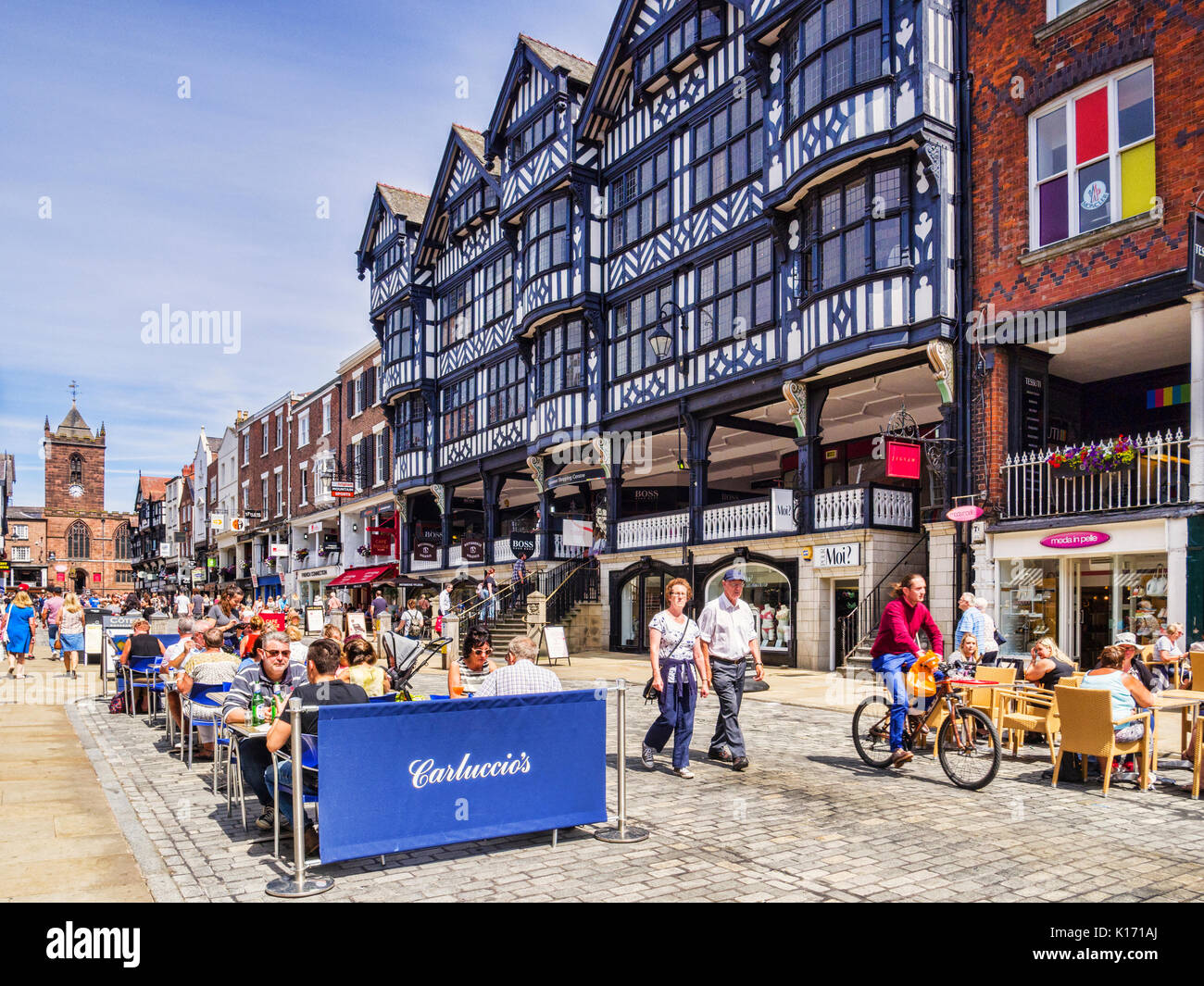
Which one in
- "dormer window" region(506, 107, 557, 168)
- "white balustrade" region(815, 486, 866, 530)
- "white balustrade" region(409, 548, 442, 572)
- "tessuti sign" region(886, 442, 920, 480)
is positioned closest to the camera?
"tessuti sign" region(886, 442, 920, 480)

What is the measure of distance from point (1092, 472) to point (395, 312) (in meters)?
27.4

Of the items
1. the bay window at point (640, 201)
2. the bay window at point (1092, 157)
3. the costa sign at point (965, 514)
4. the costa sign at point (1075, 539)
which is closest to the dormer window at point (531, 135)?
the bay window at point (640, 201)

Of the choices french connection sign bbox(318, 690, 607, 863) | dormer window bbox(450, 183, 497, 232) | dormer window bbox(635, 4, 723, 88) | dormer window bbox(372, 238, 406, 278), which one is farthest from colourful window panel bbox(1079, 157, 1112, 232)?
dormer window bbox(372, 238, 406, 278)

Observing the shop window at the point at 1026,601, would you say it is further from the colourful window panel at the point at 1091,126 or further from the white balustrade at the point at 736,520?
the colourful window panel at the point at 1091,126

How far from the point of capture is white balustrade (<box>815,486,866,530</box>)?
17.9 m

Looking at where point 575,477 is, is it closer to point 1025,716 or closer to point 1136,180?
point 1136,180

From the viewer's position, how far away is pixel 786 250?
63.7 feet

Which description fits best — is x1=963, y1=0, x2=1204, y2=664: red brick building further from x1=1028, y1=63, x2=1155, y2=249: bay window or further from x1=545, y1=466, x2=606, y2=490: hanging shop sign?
x1=545, y1=466, x2=606, y2=490: hanging shop sign

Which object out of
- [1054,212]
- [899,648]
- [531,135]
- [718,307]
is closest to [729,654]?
[899,648]

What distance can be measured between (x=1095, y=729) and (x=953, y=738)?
1137mm

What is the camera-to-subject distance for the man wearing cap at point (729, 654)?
349 inches

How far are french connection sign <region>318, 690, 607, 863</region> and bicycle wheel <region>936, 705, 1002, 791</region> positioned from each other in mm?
3510

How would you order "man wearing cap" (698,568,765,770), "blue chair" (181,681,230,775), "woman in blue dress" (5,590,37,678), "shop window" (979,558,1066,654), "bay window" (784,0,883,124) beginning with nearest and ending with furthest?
"man wearing cap" (698,568,765,770) → "blue chair" (181,681,230,775) → "shop window" (979,558,1066,654) → "bay window" (784,0,883,124) → "woman in blue dress" (5,590,37,678)
